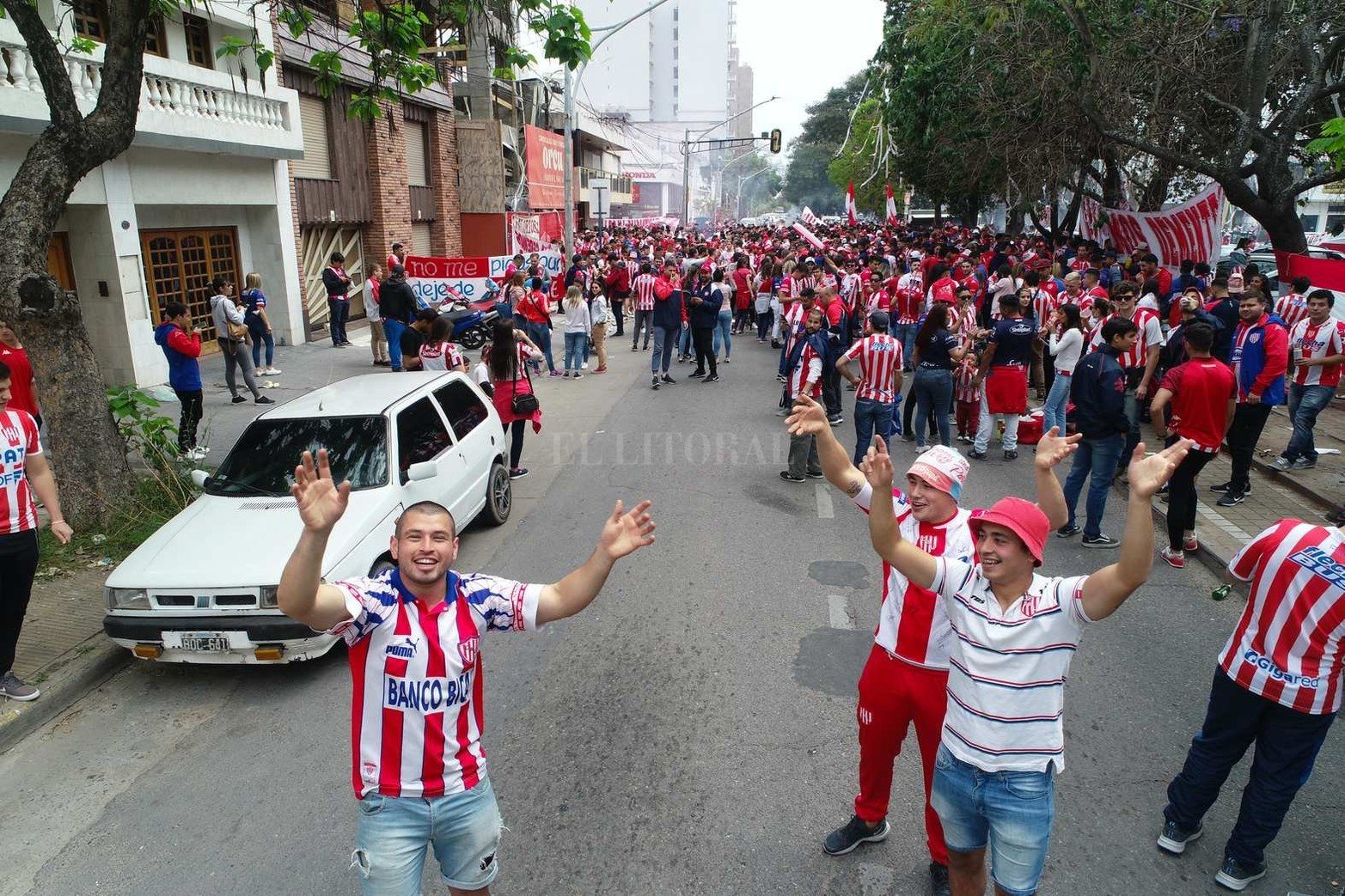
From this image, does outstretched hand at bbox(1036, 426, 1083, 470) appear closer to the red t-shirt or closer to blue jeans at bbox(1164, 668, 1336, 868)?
blue jeans at bbox(1164, 668, 1336, 868)

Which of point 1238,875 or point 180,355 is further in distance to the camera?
point 180,355

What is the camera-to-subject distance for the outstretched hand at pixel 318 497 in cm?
245

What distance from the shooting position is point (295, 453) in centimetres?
625

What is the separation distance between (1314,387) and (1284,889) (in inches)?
277

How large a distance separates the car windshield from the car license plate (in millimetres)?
1136

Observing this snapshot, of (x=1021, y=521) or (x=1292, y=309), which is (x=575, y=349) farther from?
(x=1021, y=521)

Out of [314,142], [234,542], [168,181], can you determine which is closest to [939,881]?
[234,542]

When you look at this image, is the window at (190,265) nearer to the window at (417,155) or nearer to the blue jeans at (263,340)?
the blue jeans at (263,340)

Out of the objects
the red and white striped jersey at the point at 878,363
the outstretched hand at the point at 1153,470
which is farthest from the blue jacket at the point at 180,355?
the outstretched hand at the point at 1153,470

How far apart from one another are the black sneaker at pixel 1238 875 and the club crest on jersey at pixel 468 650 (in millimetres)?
3055

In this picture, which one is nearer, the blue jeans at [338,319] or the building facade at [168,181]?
the building facade at [168,181]

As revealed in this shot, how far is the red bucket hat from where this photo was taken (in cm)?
270

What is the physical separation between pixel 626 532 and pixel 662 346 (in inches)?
459

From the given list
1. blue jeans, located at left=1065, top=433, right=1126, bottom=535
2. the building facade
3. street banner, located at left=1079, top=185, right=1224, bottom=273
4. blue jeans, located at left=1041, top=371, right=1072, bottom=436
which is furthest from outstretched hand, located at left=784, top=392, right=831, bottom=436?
street banner, located at left=1079, top=185, right=1224, bottom=273
